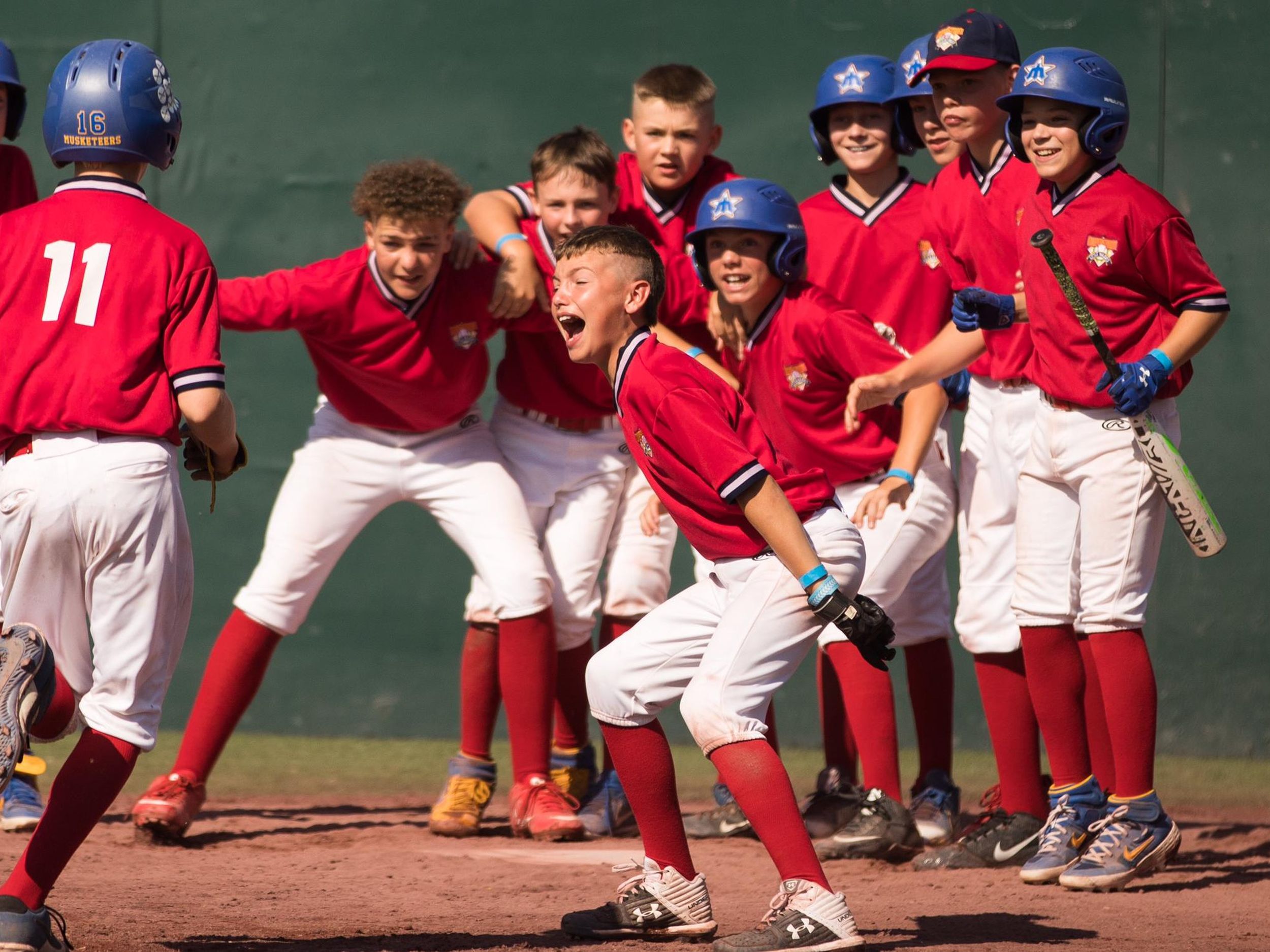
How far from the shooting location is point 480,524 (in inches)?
211

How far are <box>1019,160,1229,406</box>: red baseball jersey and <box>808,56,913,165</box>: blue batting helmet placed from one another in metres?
1.00

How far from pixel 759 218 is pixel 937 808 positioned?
1.96 meters

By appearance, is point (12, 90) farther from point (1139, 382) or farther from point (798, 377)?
point (1139, 382)

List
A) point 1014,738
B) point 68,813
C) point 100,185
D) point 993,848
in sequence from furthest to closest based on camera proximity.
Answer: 1. point 1014,738
2. point 993,848
3. point 100,185
4. point 68,813

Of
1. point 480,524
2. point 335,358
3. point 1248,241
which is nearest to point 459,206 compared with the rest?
point 335,358

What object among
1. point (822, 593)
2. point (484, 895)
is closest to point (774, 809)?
point (822, 593)

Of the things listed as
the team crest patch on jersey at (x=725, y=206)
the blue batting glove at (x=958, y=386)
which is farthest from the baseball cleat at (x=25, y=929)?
the blue batting glove at (x=958, y=386)

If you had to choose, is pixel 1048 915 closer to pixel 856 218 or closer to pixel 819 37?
pixel 856 218

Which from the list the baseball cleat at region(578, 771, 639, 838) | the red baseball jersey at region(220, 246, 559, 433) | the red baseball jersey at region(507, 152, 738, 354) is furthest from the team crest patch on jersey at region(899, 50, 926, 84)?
the baseball cleat at region(578, 771, 639, 838)

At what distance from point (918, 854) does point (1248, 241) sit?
10.5ft

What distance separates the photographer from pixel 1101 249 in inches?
173

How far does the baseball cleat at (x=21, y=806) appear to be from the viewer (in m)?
5.12

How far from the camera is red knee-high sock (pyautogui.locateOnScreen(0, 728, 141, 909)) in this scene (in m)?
3.40

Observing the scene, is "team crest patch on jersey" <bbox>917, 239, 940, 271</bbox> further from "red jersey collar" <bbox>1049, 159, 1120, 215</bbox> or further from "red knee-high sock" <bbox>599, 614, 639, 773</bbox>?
"red knee-high sock" <bbox>599, 614, 639, 773</bbox>
